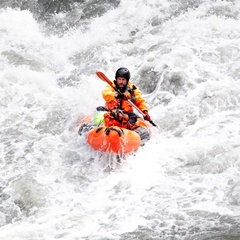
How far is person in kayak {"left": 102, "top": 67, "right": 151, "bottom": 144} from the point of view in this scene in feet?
24.0

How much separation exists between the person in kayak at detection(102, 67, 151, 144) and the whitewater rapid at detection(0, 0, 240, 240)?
1.06 ft

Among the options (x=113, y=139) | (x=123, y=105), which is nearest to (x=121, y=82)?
(x=123, y=105)

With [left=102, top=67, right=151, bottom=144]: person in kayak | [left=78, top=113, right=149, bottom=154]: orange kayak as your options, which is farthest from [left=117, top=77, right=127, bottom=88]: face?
[left=78, top=113, right=149, bottom=154]: orange kayak

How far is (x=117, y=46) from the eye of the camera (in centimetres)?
1080

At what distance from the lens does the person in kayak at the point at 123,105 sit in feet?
24.0

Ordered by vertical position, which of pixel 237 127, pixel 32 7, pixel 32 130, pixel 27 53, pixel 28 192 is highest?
pixel 32 7

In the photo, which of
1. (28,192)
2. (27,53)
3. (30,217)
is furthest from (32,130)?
(27,53)

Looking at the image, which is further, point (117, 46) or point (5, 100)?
point (117, 46)

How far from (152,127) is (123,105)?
0.61m

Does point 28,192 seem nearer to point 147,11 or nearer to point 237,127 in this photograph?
point 237,127

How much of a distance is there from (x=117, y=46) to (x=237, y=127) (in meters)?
4.46

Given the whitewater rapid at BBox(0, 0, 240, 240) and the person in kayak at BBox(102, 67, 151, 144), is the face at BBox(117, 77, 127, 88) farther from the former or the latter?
the whitewater rapid at BBox(0, 0, 240, 240)

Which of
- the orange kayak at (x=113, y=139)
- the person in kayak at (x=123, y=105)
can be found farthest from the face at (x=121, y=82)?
the orange kayak at (x=113, y=139)

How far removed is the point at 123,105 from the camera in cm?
760
